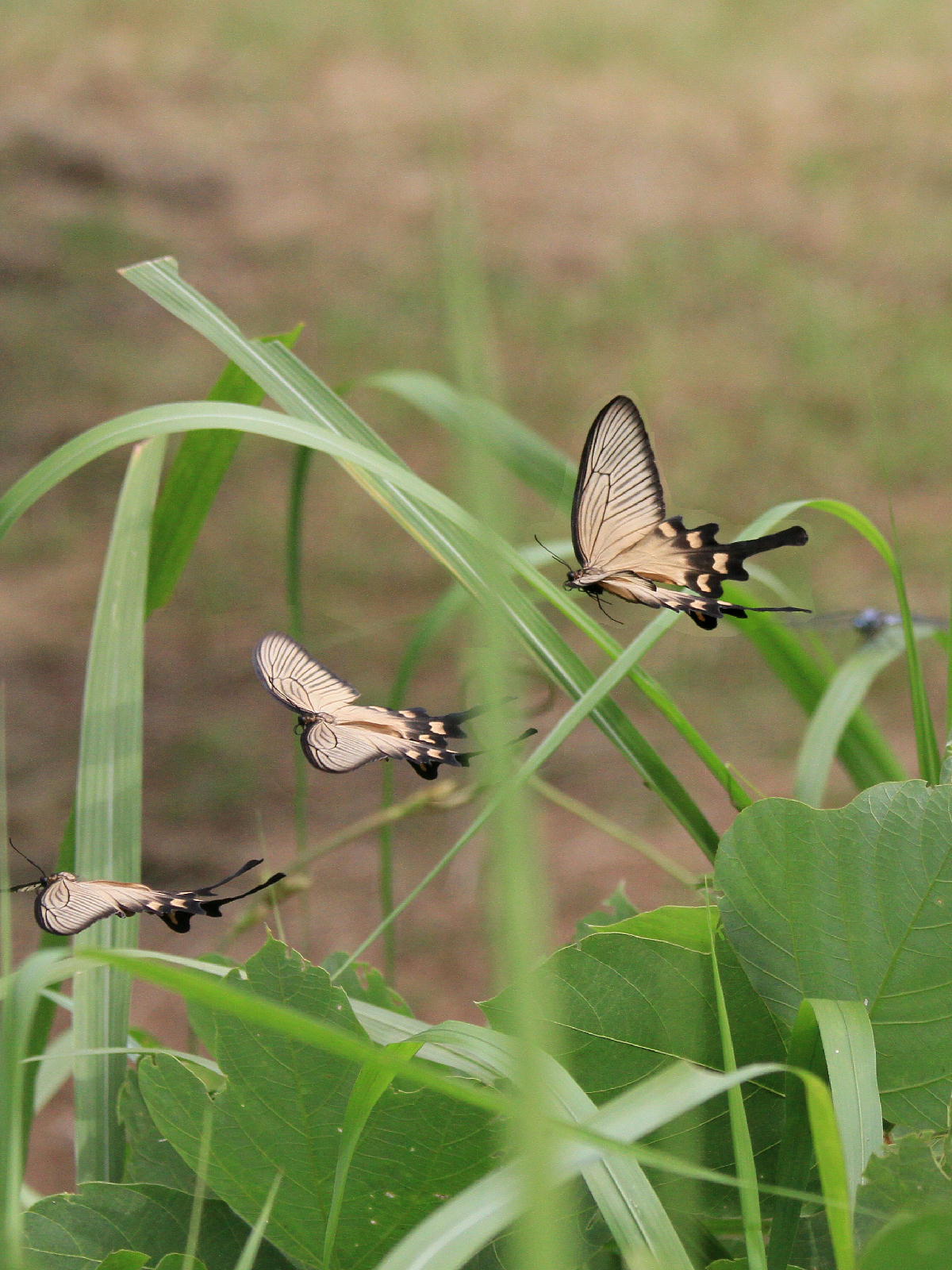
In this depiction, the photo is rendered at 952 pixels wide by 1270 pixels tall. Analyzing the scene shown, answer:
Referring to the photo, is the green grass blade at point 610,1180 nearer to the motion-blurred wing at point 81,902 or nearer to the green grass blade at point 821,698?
the motion-blurred wing at point 81,902

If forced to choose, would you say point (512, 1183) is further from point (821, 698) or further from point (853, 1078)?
point (821, 698)

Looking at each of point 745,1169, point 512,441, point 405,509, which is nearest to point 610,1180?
point 745,1169

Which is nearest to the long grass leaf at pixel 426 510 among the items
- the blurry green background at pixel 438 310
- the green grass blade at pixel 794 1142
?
the green grass blade at pixel 794 1142

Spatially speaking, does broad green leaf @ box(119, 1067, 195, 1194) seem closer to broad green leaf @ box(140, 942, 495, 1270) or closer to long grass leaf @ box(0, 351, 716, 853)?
broad green leaf @ box(140, 942, 495, 1270)

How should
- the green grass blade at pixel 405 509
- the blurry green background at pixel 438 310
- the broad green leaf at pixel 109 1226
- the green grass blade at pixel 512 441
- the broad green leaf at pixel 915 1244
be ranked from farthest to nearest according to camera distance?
the blurry green background at pixel 438 310, the green grass blade at pixel 512 441, the green grass blade at pixel 405 509, the broad green leaf at pixel 109 1226, the broad green leaf at pixel 915 1244

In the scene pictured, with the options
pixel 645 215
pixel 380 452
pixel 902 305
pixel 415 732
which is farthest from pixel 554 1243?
pixel 645 215

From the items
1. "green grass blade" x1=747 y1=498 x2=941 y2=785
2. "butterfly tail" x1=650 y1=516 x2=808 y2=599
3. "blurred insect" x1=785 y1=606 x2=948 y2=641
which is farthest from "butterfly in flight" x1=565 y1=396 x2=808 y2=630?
"blurred insect" x1=785 y1=606 x2=948 y2=641
